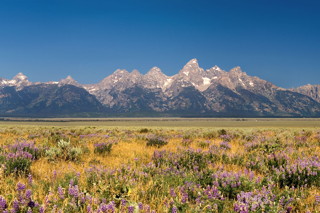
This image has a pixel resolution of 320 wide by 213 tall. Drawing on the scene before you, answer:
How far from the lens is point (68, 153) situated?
8.78 meters

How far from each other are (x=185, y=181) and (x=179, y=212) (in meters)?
1.52

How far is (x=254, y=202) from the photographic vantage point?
3.26m

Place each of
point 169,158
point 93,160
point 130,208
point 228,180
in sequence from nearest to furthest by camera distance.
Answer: point 130,208 < point 228,180 < point 169,158 < point 93,160

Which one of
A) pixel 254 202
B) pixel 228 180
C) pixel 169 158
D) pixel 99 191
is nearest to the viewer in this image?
pixel 254 202

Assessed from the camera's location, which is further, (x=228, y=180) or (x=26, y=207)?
(x=228, y=180)

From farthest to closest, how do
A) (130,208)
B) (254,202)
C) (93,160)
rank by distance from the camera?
(93,160) → (254,202) → (130,208)

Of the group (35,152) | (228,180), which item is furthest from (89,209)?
(35,152)

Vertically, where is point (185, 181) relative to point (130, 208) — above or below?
below

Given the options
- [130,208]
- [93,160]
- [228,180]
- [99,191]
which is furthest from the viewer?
[93,160]

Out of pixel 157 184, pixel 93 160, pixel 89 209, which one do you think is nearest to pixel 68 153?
pixel 93 160

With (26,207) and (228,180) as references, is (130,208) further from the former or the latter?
(228,180)

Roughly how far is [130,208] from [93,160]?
601 centimetres

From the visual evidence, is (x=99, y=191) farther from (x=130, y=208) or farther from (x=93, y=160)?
(x=93, y=160)

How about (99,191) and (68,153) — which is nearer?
(99,191)
